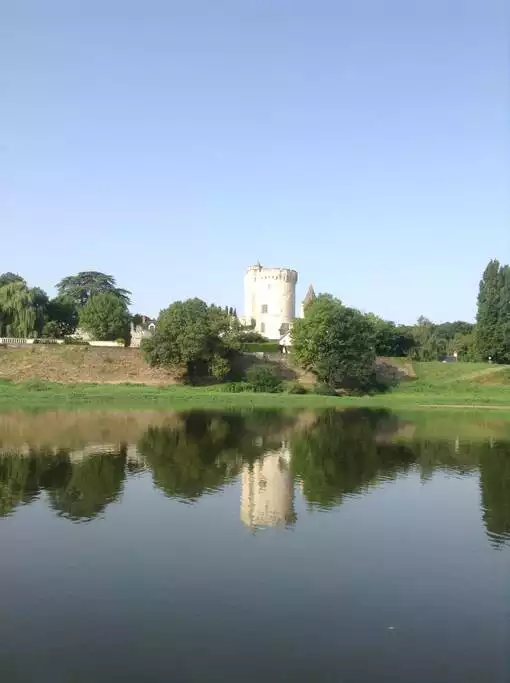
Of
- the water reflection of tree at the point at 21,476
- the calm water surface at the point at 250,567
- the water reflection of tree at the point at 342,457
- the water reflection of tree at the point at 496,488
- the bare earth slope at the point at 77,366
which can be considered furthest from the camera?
the bare earth slope at the point at 77,366

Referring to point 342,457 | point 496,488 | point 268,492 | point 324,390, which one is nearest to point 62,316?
point 324,390

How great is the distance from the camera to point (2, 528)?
552 inches

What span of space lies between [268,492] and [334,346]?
113 feet

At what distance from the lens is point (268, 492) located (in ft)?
60.2

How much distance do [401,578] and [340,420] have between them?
82.5 ft

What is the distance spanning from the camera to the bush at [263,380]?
5147cm

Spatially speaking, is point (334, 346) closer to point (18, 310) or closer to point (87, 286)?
point (18, 310)

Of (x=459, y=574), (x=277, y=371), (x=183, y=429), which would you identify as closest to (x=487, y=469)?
(x=459, y=574)

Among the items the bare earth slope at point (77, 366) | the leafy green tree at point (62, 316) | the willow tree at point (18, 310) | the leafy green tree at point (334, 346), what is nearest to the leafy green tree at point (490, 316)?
the leafy green tree at point (334, 346)

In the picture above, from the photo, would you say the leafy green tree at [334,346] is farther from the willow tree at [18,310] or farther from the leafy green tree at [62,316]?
the leafy green tree at [62,316]

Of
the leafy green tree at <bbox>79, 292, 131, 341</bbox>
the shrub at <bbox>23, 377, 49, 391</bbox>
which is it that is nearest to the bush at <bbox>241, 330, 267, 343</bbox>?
the leafy green tree at <bbox>79, 292, 131, 341</bbox>

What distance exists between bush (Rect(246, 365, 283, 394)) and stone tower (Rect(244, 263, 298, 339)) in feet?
75.3

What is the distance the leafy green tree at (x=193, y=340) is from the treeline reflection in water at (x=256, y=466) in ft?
56.8

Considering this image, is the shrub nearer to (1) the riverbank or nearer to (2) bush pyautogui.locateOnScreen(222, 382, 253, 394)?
(1) the riverbank
